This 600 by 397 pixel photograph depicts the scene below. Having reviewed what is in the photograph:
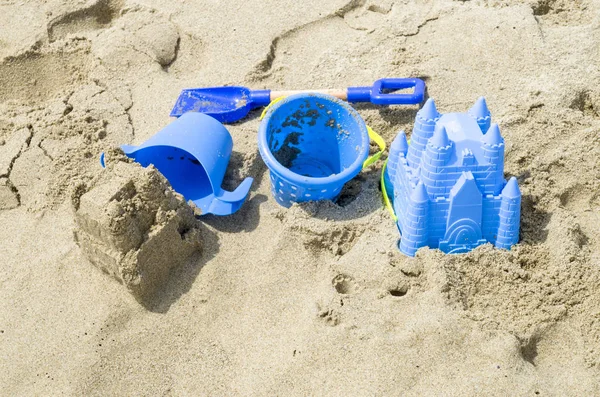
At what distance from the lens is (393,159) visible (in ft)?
8.66

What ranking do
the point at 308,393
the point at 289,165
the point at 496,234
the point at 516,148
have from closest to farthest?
1. the point at 308,393
2. the point at 496,234
3. the point at 516,148
4. the point at 289,165

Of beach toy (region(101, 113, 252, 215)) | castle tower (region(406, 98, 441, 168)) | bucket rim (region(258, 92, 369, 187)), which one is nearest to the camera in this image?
castle tower (region(406, 98, 441, 168))

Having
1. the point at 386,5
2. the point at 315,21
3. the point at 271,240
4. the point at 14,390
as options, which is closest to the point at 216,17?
the point at 315,21

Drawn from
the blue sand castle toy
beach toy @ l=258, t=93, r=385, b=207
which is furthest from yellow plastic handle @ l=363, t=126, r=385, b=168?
the blue sand castle toy

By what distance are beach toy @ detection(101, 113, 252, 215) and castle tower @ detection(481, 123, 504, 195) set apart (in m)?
0.92

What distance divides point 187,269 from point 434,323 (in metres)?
0.92

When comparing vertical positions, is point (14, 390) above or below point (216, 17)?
below

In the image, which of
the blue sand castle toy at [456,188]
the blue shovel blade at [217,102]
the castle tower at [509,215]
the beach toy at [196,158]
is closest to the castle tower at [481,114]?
the blue sand castle toy at [456,188]

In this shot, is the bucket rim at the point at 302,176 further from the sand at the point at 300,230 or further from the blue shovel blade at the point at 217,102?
the blue shovel blade at the point at 217,102

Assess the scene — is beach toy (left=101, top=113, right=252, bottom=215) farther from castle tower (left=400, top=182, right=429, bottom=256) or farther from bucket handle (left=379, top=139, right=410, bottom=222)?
castle tower (left=400, top=182, right=429, bottom=256)

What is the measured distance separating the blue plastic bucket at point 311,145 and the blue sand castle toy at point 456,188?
0.96 feet

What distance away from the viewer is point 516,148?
9.18 feet

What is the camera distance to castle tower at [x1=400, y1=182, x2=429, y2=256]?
2.31m

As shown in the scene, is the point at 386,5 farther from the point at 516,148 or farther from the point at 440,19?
the point at 516,148
